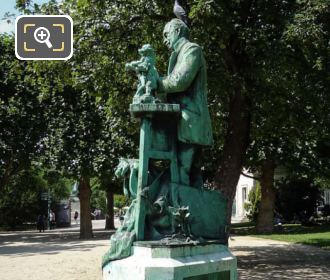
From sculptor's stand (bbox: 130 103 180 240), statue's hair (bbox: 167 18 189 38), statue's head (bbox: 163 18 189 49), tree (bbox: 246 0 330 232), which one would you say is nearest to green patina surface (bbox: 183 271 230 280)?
sculptor's stand (bbox: 130 103 180 240)

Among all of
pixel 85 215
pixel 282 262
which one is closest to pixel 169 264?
pixel 282 262

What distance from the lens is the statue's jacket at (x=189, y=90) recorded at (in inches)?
236

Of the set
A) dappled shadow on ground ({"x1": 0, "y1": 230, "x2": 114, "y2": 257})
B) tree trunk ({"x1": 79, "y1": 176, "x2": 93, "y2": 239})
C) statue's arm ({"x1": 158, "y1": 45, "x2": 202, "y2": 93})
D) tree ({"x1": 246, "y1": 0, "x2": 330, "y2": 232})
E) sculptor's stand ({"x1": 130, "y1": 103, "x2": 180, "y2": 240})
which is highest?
tree ({"x1": 246, "y1": 0, "x2": 330, "y2": 232})

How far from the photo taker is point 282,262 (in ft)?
51.1

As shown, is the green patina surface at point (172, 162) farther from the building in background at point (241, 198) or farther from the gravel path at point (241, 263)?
the building in background at point (241, 198)

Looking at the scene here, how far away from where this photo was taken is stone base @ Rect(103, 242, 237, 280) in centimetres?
525

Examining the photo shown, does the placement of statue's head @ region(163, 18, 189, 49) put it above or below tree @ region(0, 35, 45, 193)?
below

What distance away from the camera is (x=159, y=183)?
600cm

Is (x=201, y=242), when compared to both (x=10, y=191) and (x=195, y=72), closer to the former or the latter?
(x=195, y=72)

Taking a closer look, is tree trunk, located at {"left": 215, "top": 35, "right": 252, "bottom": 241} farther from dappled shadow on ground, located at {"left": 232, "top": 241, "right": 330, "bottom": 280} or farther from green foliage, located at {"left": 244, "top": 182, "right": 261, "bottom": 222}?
green foliage, located at {"left": 244, "top": 182, "right": 261, "bottom": 222}

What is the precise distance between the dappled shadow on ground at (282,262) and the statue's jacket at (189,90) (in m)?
7.17

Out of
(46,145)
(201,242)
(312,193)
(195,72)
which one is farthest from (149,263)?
(312,193)

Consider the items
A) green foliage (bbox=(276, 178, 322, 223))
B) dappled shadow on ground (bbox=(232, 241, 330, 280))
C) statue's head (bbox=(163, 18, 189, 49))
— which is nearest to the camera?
statue's head (bbox=(163, 18, 189, 49))

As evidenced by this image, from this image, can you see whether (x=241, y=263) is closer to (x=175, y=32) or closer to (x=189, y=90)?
(x=189, y=90)
